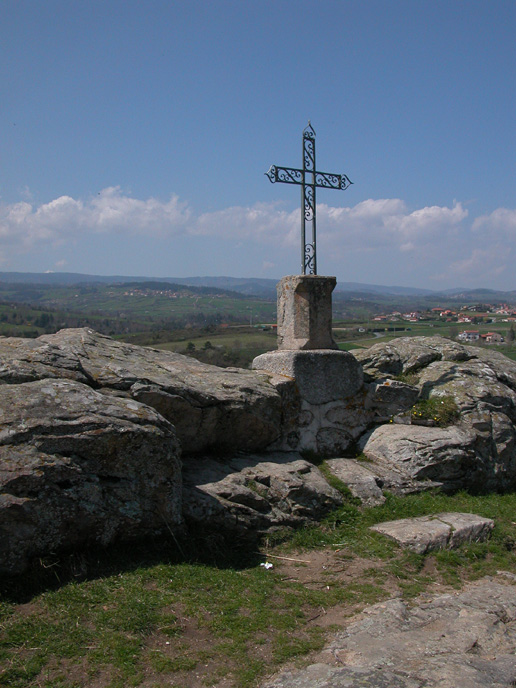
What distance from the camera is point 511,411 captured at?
9.59m

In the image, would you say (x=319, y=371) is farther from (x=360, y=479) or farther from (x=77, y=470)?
(x=77, y=470)

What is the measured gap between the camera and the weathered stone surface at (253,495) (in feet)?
20.9

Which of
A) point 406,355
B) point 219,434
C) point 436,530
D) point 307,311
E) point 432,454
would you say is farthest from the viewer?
point 406,355

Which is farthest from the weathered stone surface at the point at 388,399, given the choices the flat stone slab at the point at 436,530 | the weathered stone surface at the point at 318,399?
the flat stone slab at the point at 436,530

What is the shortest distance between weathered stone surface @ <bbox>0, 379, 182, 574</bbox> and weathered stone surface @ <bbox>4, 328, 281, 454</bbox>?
0.65m

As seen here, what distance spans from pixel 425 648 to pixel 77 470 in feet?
11.3

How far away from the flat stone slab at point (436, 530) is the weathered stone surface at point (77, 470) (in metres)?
2.73

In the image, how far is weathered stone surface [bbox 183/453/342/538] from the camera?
20.9 ft

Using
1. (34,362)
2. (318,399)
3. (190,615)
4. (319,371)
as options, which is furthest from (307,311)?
(190,615)

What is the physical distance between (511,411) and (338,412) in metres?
3.16

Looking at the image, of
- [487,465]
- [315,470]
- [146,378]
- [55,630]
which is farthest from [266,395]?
[55,630]

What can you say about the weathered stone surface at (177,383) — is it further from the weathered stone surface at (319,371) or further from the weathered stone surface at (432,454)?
the weathered stone surface at (432,454)

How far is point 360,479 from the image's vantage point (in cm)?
799

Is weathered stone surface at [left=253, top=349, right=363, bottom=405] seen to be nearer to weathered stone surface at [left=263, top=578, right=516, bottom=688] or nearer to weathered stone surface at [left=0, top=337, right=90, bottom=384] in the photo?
weathered stone surface at [left=0, top=337, right=90, bottom=384]
